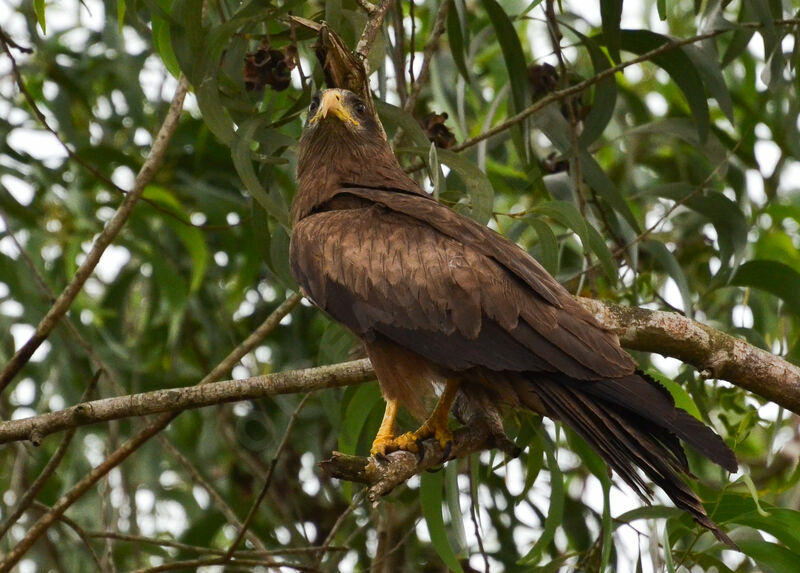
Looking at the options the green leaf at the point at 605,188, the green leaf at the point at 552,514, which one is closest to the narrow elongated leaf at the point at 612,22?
the green leaf at the point at 605,188

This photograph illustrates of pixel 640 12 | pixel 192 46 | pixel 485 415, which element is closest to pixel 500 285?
pixel 485 415

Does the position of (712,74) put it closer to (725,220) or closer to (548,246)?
(725,220)

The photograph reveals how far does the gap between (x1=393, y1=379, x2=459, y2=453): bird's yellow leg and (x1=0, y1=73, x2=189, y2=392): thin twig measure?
123 cm

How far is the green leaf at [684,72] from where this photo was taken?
455cm

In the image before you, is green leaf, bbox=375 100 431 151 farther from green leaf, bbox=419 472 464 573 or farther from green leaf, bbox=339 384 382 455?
green leaf, bbox=419 472 464 573

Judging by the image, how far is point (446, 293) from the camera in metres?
3.61

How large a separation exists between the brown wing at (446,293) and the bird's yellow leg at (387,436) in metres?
0.27

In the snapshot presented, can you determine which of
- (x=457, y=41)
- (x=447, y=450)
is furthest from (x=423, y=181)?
(x=447, y=450)

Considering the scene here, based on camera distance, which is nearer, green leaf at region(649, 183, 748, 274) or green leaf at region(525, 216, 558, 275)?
green leaf at region(525, 216, 558, 275)

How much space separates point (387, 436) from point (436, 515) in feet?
1.67

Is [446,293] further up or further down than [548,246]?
further down

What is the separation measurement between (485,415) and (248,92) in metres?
1.59

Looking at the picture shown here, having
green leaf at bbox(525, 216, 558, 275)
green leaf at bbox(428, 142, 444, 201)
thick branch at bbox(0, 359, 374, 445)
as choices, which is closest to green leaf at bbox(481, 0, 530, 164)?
green leaf at bbox(525, 216, 558, 275)

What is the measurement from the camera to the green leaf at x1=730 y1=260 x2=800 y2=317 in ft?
14.5
